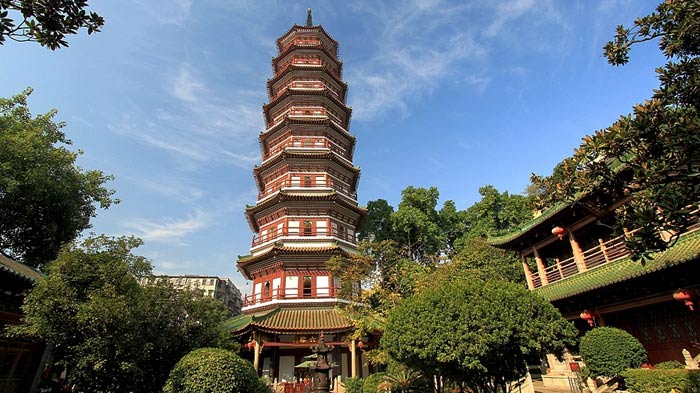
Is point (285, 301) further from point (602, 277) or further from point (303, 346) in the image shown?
point (602, 277)

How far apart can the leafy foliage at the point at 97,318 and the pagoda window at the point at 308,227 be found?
36.3ft

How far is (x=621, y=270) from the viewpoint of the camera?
10.2 metres

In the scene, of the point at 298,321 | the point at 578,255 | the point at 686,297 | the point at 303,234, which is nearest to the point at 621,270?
the point at 686,297

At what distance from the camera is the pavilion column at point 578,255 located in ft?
41.3

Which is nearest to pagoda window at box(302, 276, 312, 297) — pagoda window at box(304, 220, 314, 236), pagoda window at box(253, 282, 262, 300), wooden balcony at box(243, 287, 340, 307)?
wooden balcony at box(243, 287, 340, 307)

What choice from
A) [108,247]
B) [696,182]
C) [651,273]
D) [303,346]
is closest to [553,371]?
[651,273]

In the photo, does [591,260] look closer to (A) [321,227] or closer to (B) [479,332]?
(B) [479,332]

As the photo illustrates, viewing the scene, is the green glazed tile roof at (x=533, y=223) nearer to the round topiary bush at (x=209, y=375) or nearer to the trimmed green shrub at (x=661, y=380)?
the trimmed green shrub at (x=661, y=380)

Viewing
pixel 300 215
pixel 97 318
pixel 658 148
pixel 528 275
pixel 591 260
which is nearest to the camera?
pixel 658 148

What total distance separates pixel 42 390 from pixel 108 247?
5656 mm

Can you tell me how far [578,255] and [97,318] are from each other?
14631 mm

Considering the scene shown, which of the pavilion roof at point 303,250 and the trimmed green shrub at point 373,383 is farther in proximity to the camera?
the pavilion roof at point 303,250

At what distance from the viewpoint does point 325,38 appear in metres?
28.7

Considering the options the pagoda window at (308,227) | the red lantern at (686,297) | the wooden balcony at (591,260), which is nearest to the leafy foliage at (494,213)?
the wooden balcony at (591,260)
